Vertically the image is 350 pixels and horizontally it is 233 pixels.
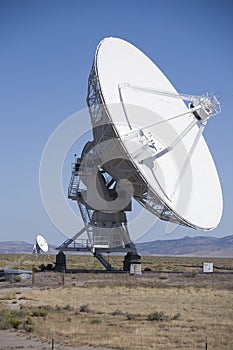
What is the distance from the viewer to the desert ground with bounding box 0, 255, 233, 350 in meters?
17.7

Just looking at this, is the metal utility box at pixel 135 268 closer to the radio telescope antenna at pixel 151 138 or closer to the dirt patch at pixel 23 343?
the radio telescope antenna at pixel 151 138

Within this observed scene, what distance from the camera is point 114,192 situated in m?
43.3

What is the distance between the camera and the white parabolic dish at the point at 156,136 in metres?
34.0

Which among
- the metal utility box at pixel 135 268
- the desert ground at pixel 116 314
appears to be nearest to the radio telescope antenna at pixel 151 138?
the desert ground at pixel 116 314

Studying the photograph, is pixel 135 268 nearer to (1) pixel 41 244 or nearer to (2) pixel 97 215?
(2) pixel 97 215

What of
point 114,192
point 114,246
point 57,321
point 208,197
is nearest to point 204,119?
point 208,197

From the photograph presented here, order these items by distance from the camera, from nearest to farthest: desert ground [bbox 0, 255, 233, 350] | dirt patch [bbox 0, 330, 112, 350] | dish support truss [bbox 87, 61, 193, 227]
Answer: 1. dirt patch [bbox 0, 330, 112, 350]
2. desert ground [bbox 0, 255, 233, 350]
3. dish support truss [bbox 87, 61, 193, 227]

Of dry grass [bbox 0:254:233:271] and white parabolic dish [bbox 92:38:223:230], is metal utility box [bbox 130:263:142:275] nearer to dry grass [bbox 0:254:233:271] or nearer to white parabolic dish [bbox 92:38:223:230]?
white parabolic dish [bbox 92:38:223:230]

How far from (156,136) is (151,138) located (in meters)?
0.80

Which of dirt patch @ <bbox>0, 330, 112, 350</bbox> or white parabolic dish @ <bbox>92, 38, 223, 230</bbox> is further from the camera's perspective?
white parabolic dish @ <bbox>92, 38, 223, 230</bbox>

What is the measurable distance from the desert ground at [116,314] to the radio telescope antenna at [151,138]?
4825 mm

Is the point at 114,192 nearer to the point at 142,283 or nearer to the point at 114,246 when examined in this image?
the point at 114,246

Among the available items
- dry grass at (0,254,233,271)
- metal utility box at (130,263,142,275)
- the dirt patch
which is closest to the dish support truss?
metal utility box at (130,263,142,275)

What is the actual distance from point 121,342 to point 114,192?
26.1 metres
